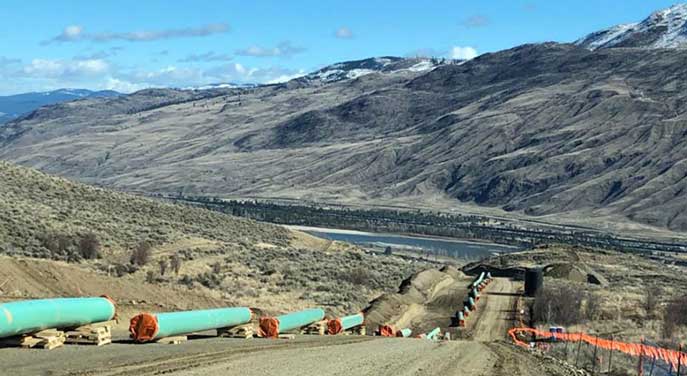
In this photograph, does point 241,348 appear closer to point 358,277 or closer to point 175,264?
point 175,264

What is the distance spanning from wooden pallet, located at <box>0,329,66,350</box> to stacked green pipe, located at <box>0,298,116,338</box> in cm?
13

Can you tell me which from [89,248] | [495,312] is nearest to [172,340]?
[89,248]

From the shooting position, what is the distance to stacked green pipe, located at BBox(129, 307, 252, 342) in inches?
801

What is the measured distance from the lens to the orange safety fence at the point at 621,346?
1156 inches

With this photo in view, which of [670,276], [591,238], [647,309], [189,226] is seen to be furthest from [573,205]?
[647,309]

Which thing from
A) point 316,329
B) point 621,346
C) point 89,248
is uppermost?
point 89,248

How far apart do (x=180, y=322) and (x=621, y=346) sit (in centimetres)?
1753

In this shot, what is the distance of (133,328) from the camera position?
20312 mm

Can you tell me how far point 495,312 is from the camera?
46500 millimetres

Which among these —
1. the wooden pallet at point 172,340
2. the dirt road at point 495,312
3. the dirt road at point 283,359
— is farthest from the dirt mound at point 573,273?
the wooden pallet at point 172,340

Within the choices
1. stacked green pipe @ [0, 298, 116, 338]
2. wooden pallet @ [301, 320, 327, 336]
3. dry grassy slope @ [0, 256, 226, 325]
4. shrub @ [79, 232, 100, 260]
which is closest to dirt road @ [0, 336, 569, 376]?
stacked green pipe @ [0, 298, 116, 338]

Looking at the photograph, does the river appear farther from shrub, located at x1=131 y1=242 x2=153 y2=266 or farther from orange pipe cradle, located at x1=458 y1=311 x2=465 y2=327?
orange pipe cradle, located at x1=458 y1=311 x2=465 y2=327

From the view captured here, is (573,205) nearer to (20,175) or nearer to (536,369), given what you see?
(20,175)

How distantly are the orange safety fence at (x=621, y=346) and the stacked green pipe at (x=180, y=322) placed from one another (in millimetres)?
10666
